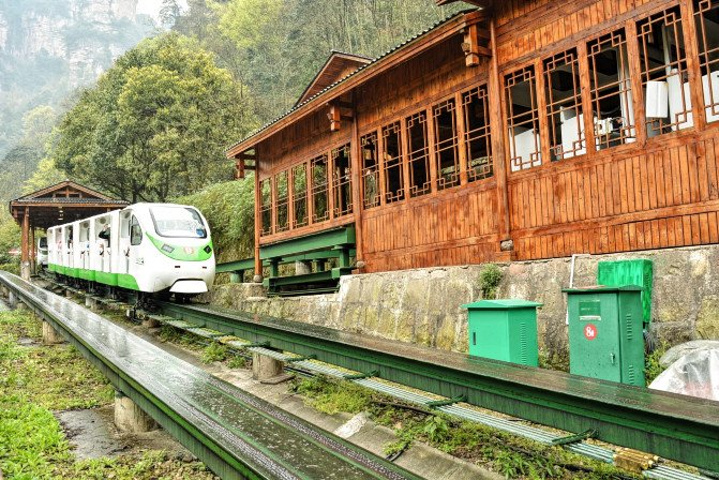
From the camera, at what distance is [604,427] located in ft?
11.5

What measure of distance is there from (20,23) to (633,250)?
600 feet

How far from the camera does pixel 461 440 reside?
496cm

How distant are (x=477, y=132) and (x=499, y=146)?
5.07 meters

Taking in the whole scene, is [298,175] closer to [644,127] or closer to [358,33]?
[644,127]

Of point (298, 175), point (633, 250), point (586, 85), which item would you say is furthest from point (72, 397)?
point (298, 175)

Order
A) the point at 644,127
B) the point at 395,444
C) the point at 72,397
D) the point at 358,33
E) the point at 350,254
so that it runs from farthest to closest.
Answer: the point at 358,33 < the point at 350,254 < the point at 72,397 < the point at 644,127 < the point at 395,444

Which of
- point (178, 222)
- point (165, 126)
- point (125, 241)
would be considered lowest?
point (125, 241)

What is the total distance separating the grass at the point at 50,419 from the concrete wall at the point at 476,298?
4.43 metres

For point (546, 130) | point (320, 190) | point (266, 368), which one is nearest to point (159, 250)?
point (320, 190)

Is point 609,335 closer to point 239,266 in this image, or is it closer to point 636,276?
point 636,276

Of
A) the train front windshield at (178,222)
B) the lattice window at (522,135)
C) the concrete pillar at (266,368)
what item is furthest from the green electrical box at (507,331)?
the train front windshield at (178,222)

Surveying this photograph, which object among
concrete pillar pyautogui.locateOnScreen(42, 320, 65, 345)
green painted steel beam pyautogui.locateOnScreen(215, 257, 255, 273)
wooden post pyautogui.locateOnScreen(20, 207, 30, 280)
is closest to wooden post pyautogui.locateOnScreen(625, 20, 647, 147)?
concrete pillar pyautogui.locateOnScreen(42, 320, 65, 345)

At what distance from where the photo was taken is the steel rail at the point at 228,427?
2.96 metres

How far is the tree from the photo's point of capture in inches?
1064
